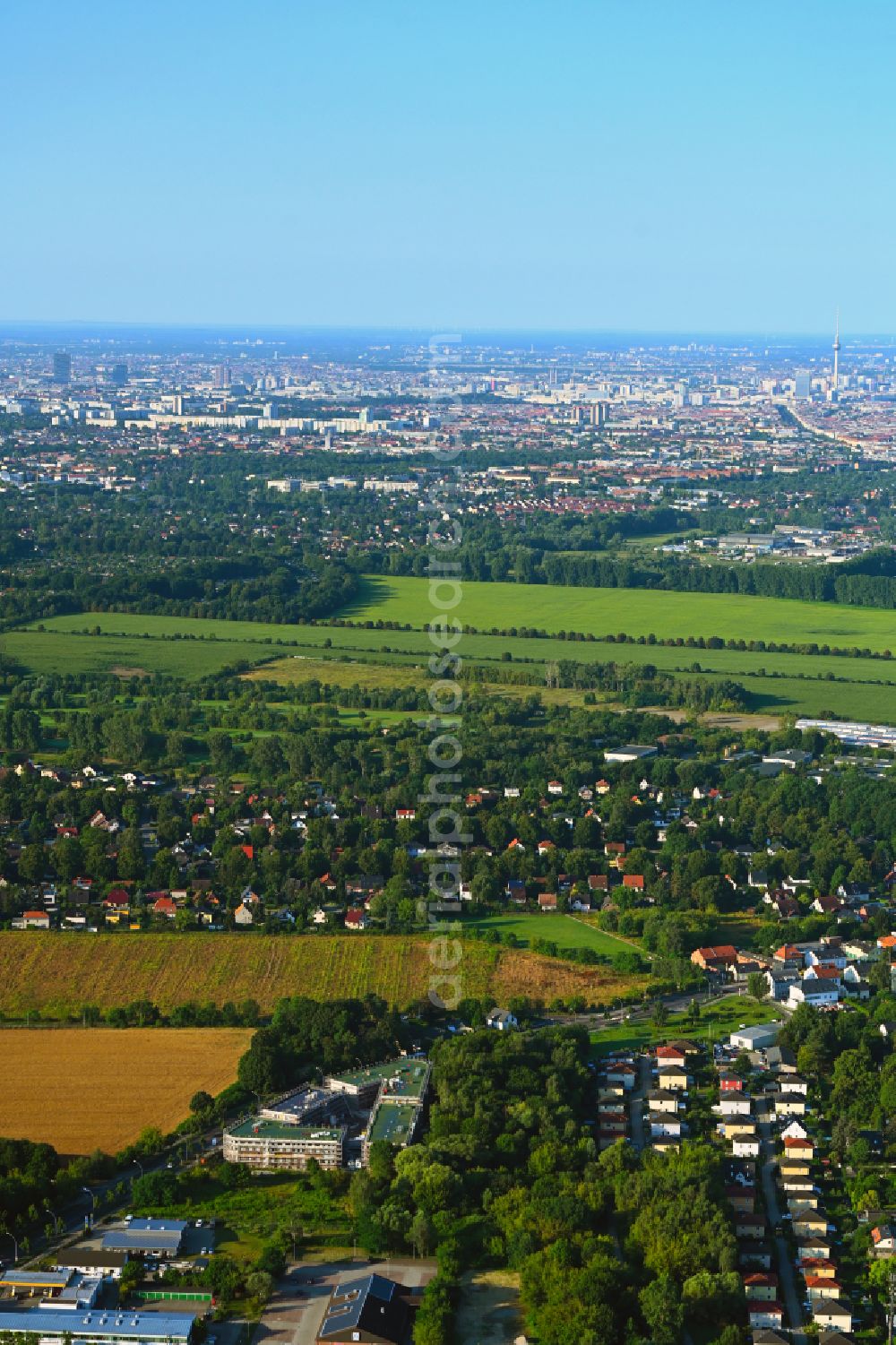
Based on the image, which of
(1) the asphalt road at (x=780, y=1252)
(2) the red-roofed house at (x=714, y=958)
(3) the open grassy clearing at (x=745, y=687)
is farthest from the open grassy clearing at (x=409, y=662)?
(1) the asphalt road at (x=780, y=1252)

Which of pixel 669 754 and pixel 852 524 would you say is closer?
pixel 669 754

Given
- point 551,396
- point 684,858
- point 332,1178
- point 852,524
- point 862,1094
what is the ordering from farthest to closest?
point 551,396, point 852,524, point 684,858, point 862,1094, point 332,1178

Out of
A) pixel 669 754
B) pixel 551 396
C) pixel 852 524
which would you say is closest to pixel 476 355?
pixel 551 396

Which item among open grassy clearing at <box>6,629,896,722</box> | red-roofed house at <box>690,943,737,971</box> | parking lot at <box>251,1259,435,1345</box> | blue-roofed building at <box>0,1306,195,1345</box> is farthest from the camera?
open grassy clearing at <box>6,629,896,722</box>

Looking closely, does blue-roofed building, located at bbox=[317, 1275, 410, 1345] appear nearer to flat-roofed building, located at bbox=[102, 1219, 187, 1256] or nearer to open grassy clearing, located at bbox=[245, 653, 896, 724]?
flat-roofed building, located at bbox=[102, 1219, 187, 1256]

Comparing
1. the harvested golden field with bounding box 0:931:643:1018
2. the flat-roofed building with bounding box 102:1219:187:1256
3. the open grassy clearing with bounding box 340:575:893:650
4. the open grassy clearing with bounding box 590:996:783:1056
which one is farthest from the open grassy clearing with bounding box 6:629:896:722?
the flat-roofed building with bounding box 102:1219:187:1256

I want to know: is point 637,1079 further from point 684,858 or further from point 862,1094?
point 684,858

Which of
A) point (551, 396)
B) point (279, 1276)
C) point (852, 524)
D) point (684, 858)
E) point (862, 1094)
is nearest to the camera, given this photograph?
point (279, 1276)
